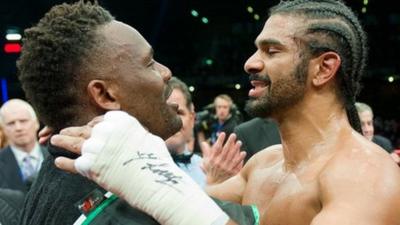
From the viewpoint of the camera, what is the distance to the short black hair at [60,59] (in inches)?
47.4

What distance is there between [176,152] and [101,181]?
1972 mm

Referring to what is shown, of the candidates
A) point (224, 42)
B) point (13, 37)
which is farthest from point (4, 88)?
point (224, 42)

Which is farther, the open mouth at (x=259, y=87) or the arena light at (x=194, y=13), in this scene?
the arena light at (x=194, y=13)

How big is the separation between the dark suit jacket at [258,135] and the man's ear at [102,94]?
2428mm

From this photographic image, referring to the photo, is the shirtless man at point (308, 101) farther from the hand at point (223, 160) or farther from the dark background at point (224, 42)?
the dark background at point (224, 42)

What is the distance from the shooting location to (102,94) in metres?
1.22

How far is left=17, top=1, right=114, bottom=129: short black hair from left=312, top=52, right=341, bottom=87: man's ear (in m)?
0.75

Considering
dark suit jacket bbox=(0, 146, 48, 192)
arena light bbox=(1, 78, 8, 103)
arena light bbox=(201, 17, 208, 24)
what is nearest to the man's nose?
dark suit jacket bbox=(0, 146, 48, 192)

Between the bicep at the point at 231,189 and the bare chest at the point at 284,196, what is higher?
the bare chest at the point at 284,196

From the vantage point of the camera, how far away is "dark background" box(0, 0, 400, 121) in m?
11.3

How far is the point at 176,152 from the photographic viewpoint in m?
3.02

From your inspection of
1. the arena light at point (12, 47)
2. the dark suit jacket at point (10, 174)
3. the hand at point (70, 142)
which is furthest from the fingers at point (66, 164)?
the arena light at point (12, 47)

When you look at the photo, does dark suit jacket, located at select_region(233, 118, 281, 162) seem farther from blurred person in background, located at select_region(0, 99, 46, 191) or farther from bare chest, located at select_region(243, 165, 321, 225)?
bare chest, located at select_region(243, 165, 321, 225)
